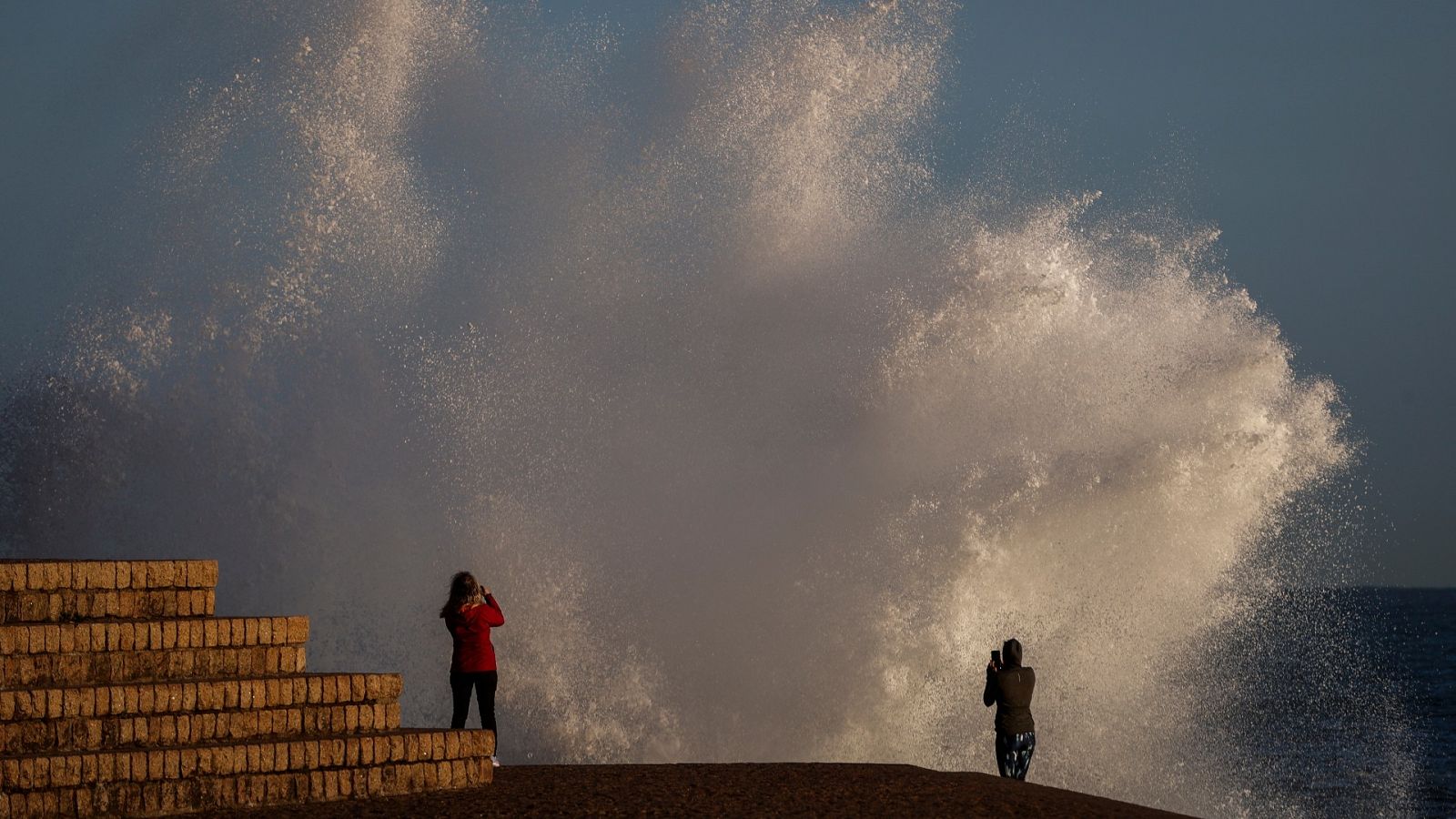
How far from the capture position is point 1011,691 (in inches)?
478

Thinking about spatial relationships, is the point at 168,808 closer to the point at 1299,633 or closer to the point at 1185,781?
the point at 1185,781

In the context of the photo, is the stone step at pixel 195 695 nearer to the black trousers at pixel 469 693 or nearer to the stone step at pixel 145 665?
the stone step at pixel 145 665

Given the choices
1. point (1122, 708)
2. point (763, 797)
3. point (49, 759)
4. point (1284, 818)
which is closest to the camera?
point (49, 759)

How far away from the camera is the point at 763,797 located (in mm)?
10367

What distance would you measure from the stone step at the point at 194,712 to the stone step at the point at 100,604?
846 mm

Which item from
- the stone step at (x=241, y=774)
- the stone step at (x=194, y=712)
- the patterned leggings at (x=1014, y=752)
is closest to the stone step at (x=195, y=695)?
the stone step at (x=194, y=712)

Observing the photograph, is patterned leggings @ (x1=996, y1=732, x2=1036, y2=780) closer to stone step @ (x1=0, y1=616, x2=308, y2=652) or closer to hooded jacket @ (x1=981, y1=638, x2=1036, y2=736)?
hooded jacket @ (x1=981, y1=638, x2=1036, y2=736)

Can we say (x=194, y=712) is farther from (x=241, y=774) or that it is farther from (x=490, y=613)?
(x=490, y=613)

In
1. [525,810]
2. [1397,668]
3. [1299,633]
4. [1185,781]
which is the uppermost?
[1299,633]

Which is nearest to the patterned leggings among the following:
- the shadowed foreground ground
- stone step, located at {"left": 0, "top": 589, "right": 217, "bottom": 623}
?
the shadowed foreground ground

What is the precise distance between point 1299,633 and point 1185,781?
116 meters

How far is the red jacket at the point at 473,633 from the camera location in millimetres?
12375

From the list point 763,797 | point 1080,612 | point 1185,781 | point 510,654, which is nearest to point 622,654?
point 510,654

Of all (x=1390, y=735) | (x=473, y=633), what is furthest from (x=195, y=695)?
(x=1390, y=735)
